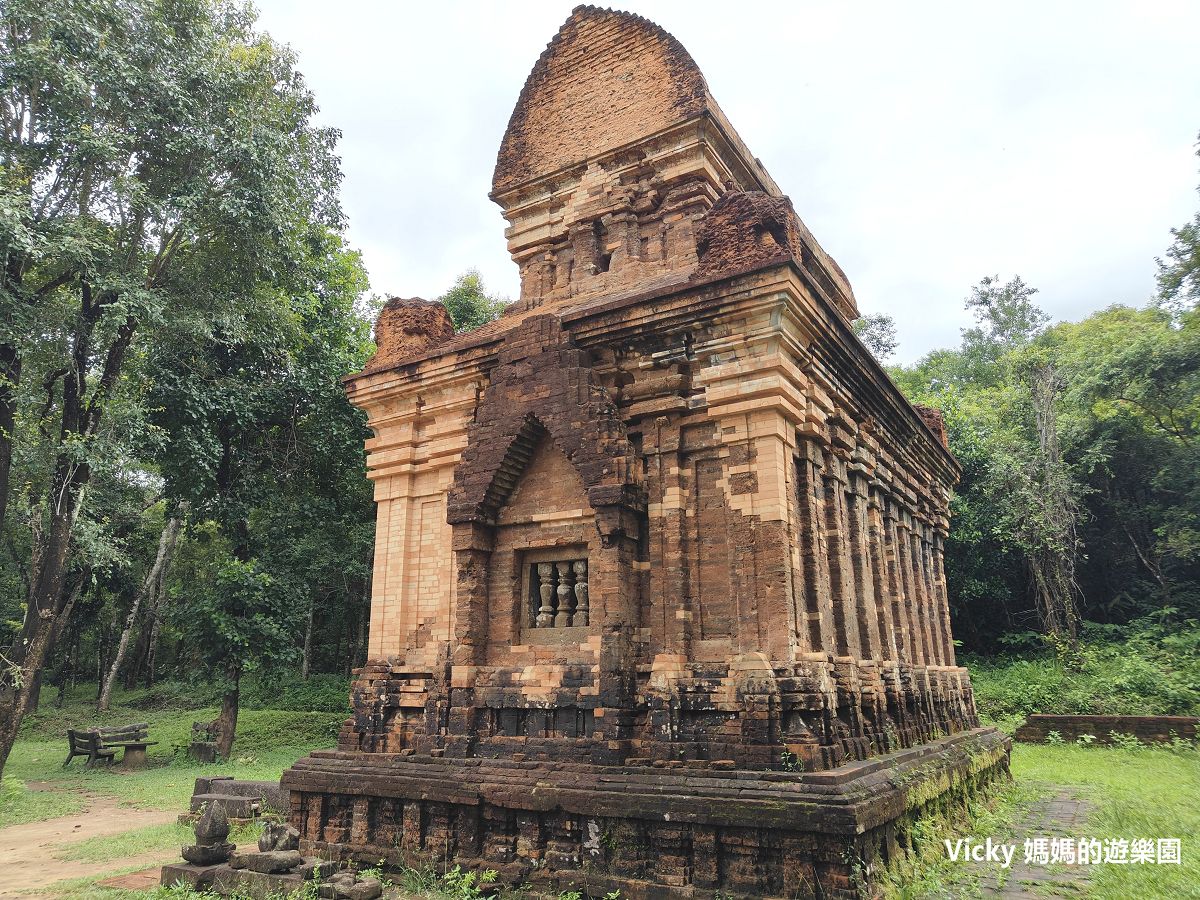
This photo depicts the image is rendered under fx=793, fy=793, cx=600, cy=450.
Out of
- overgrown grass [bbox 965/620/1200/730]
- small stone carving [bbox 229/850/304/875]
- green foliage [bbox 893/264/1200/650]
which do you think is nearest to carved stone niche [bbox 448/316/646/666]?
small stone carving [bbox 229/850/304/875]

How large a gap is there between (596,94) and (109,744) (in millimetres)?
17281

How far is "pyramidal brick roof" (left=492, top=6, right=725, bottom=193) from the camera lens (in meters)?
10.1

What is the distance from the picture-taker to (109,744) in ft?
58.3

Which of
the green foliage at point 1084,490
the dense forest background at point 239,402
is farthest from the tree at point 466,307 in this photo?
the green foliage at point 1084,490

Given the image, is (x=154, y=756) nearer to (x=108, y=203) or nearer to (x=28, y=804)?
Result: (x=28, y=804)

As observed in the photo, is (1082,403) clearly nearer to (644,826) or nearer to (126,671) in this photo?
(644,826)

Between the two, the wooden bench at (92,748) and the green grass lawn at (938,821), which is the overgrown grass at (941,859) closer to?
the green grass lawn at (938,821)

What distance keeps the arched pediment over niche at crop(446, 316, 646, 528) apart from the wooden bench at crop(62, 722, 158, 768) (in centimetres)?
1400

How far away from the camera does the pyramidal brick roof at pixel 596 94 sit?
10062mm

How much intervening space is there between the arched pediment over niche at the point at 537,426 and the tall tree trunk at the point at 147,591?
2173 centimetres

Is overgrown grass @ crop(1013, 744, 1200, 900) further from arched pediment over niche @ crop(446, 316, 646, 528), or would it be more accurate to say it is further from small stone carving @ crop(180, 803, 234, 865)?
small stone carving @ crop(180, 803, 234, 865)

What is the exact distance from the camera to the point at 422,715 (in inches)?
324

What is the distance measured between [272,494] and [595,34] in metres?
12.4

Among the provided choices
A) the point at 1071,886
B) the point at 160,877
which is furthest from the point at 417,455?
the point at 1071,886
